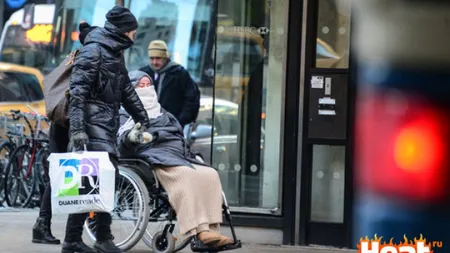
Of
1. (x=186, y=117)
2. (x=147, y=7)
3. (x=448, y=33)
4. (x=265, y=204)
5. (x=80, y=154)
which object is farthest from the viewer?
(x=147, y=7)

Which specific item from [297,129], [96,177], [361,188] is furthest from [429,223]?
[96,177]

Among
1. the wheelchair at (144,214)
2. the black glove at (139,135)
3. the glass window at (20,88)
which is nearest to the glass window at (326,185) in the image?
the wheelchair at (144,214)

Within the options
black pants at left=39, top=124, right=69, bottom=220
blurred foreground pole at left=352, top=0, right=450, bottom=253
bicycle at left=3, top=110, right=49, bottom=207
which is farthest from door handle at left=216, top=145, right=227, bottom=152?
bicycle at left=3, top=110, right=49, bottom=207

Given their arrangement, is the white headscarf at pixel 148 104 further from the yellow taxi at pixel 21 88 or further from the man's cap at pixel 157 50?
the yellow taxi at pixel 21 88

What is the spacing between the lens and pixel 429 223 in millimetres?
7117

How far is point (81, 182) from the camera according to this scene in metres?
6.00

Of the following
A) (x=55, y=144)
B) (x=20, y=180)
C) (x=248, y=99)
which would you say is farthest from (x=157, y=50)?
(x=55, y=144)

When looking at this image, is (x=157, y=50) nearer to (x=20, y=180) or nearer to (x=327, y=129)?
(x=20, y=180)

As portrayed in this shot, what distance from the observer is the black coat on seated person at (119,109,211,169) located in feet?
21.0

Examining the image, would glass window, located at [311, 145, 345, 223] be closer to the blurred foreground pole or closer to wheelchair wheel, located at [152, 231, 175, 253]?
the blurred foreground pole

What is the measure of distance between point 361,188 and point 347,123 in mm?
549

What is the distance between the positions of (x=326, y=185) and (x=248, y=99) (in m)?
1.03

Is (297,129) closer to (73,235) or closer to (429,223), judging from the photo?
(429,223)

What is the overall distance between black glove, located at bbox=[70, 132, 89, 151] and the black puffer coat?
3cm
